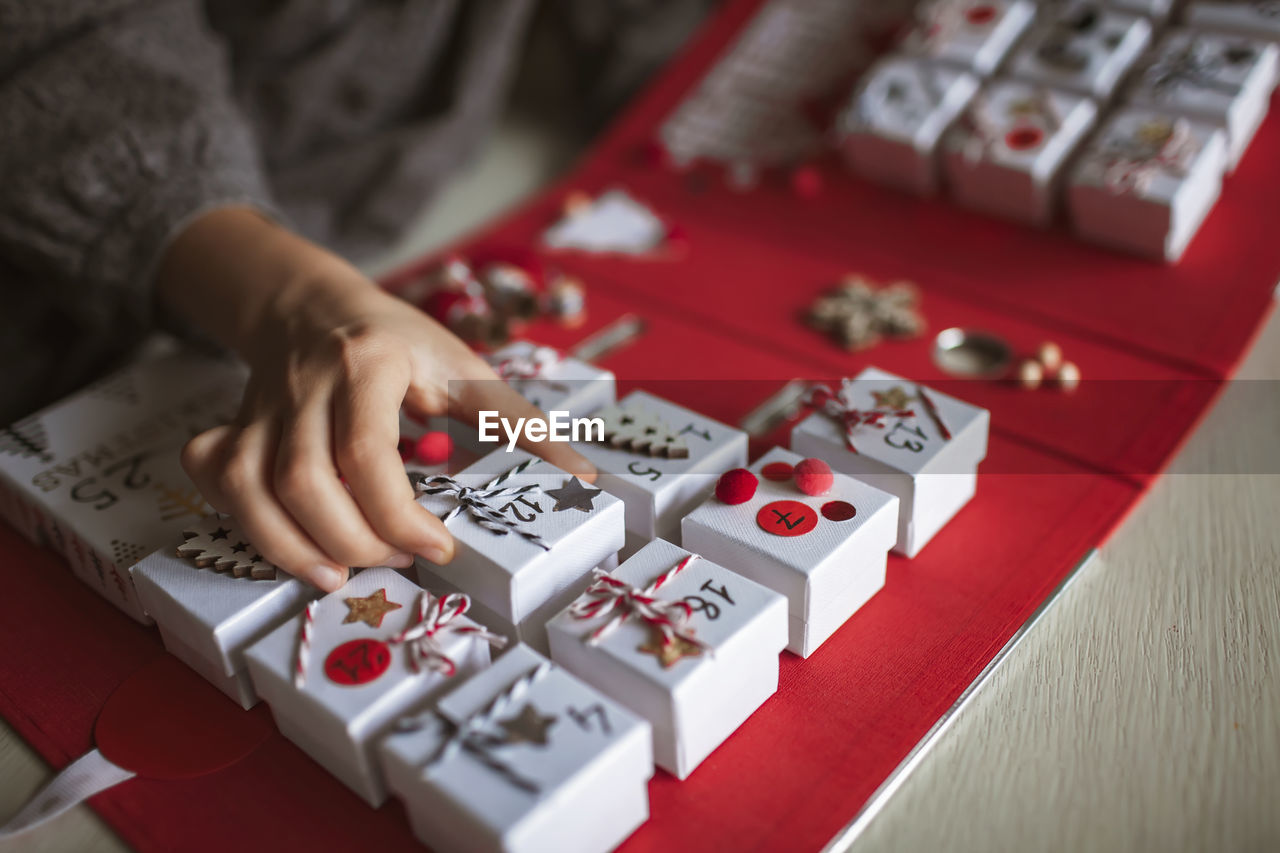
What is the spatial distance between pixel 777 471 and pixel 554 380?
0.68 ft

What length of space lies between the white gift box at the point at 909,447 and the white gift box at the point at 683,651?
155 millimetres

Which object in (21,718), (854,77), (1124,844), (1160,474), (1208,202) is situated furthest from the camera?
(854,77)

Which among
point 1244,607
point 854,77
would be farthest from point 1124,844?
point 854,77

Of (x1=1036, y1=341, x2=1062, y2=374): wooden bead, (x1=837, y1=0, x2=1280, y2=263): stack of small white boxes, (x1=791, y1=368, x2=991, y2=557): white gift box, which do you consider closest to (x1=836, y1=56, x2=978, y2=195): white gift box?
(x1=837, y1=0, x2=1280, y2=263): stack of small white boxes

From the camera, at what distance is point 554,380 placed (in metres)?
0.80

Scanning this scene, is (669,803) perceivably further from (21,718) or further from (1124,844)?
(21,718)

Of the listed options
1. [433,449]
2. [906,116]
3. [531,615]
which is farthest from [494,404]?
[906,116]

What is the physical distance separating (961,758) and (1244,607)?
0.24 meters

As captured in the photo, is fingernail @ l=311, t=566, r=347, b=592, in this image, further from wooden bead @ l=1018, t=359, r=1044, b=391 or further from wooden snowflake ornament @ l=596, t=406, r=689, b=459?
wooden bead @ l=1018, t=359, r=1044, b=391

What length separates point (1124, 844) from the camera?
21.2 inches

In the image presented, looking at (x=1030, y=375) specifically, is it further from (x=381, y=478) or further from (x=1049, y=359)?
(x=381, y=478)

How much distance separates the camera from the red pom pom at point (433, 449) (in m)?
0.75

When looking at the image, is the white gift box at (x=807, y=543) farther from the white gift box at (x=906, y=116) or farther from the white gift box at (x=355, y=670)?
the white gift box at (x=906, y=116)

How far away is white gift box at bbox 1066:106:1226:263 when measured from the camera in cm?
92
